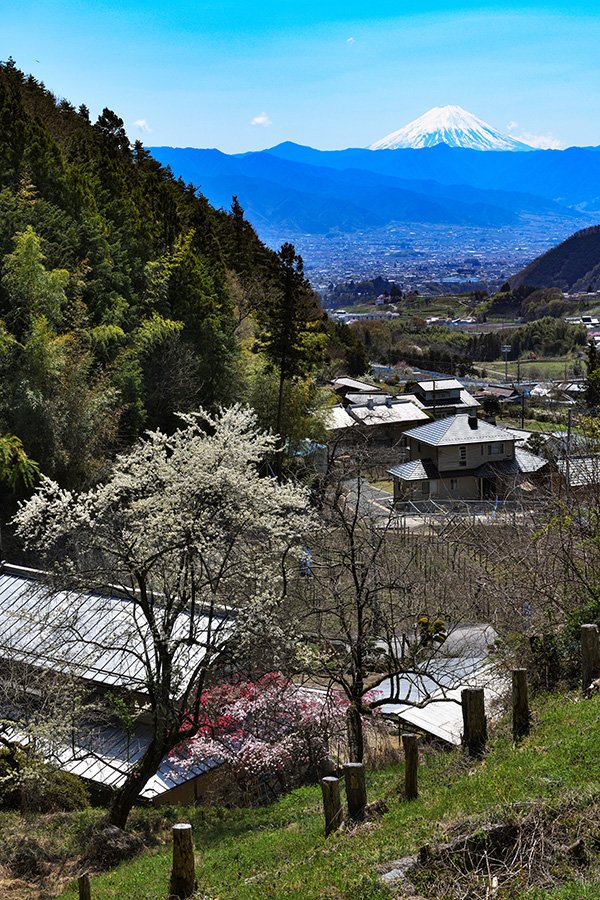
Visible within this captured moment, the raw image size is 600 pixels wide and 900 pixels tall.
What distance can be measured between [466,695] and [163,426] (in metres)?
20.7

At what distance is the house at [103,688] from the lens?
1152cm

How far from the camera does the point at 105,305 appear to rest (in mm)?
25141

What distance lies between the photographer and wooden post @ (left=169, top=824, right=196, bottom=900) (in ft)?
21.3

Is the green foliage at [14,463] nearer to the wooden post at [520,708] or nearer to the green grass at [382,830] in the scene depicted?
the green grass at [382,830]

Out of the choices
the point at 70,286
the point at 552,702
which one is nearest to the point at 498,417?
the point at 70,286

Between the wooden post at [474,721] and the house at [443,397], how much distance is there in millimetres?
45817

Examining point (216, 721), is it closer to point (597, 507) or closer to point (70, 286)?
point (597, 507)

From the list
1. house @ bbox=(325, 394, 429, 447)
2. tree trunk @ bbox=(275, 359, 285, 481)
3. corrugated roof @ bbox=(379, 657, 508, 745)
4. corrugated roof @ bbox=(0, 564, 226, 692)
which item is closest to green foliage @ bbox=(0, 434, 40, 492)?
corrugated roof @ bbox=(0, 564, 226, 692)

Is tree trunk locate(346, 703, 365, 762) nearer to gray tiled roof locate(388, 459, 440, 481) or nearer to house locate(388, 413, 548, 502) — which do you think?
house locate(388, 413, 548, 502)

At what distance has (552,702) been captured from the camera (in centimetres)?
876

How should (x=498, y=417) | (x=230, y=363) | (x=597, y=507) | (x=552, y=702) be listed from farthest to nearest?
1. (x=498, y=417)
2. (x=230, y=363)
3. (x=597, y=507)
4. (x=552, y=702)

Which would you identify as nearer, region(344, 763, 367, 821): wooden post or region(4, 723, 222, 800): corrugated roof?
region(344, 763, 367, 821): wooden post

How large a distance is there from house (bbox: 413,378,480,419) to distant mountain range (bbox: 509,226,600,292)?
124 metres

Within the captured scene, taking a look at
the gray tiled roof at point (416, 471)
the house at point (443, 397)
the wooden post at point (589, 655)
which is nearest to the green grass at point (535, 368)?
the house at point (443, 397)
